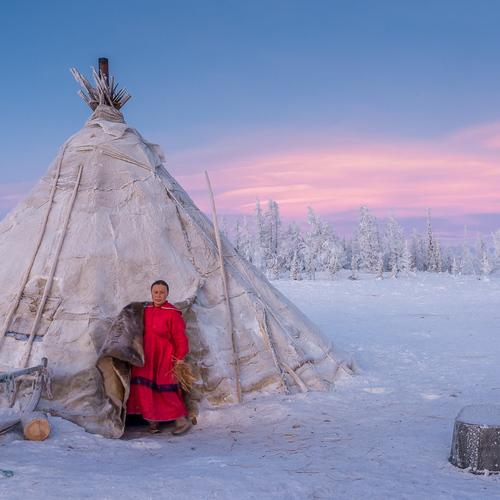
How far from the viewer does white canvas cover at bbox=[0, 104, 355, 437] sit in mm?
4363

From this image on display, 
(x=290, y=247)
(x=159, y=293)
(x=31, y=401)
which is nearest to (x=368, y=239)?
(x=290, y=247)

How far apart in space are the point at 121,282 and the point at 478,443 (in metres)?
3.51

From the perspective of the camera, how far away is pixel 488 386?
5.42 meters

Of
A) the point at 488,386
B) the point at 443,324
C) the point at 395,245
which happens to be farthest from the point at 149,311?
the point at 395,245

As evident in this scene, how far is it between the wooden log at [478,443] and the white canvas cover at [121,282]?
2.16 m

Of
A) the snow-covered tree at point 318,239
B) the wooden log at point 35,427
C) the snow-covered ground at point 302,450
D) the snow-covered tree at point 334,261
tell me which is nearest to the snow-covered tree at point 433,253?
the snow-covered tree at point 318,239

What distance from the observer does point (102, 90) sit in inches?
247

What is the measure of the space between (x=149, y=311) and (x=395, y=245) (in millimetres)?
35617

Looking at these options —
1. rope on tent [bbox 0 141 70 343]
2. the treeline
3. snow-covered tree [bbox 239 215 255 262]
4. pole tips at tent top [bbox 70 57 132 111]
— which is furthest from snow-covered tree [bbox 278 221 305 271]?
rope on tent [bbox 0 141 70 343]

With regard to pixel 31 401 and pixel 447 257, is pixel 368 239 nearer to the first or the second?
pixel 447 257

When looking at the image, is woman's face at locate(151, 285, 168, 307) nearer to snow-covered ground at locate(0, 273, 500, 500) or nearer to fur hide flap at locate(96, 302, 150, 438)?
fur hide flap at locate(96, 302, 150, 438)

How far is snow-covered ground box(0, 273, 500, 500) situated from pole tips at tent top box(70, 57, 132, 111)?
14.1ft

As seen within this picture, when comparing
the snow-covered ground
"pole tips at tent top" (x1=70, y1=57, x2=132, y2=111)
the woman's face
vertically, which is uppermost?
"pole tips at tent top" (x1=70, y1=57, x2=132, y2=111)

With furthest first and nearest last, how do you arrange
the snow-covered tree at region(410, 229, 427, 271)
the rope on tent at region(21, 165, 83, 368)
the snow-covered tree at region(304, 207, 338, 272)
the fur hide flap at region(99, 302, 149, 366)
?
the snow-covered tree at region(410, 229, 427, 271) → the snow-covered tree at region(304, 207, 338, 272) → the rope on tent at region(21, 165, 83, 368) → the fur hide flap at region(99, 302, 149, 366)
